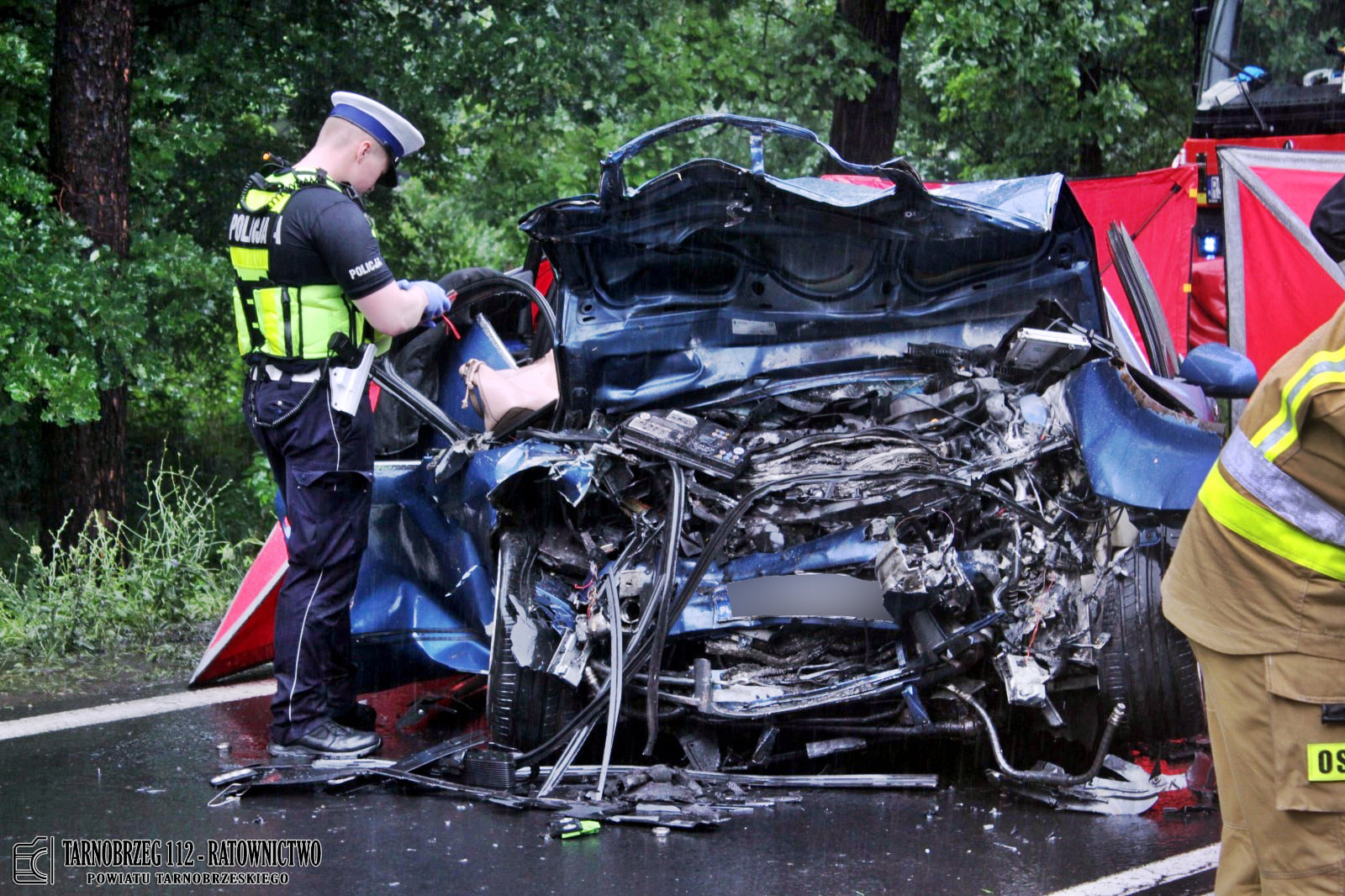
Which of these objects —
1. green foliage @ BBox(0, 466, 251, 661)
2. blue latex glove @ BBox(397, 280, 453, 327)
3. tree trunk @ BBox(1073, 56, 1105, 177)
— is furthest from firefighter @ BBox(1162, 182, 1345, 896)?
tree trunk @ BBox(1073, 56, 1105, 177)

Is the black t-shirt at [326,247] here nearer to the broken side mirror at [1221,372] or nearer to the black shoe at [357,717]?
the black shoe at [357,717]

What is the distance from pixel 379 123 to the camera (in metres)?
4.56

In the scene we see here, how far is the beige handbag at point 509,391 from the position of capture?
4.80m

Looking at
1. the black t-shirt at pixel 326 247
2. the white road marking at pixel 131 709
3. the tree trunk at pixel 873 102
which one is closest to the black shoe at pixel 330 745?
the white road marking at pixel 131 709

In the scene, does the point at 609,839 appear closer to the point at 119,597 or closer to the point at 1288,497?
the point at 1288,497

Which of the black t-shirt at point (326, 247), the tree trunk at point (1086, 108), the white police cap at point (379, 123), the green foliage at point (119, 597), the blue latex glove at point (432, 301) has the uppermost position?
the tree trunk at point (1086, 108)

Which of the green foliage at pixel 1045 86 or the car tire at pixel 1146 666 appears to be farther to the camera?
the green foliage at pixel 1045 86

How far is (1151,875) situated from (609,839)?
56.1 inches

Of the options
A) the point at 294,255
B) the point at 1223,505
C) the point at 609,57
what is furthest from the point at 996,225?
the point at 609,57

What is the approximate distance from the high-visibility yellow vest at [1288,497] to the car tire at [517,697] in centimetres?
223

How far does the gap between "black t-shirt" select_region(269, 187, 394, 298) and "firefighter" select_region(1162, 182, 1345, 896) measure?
2770 mm

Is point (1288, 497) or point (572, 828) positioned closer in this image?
point (1288, 497)

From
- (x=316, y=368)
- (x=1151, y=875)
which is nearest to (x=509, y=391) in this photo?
(x=316, y=368)

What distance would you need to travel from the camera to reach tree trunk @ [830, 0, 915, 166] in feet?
38.6
